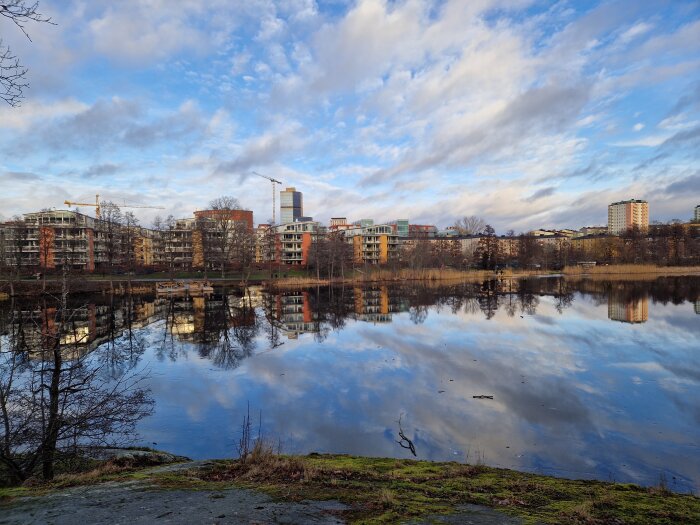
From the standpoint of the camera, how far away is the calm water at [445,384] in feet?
31.3

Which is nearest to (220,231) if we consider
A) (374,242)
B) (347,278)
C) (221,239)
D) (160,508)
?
(221,239)

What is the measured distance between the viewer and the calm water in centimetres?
Answer: 955

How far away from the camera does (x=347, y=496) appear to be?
Result: 5641mm

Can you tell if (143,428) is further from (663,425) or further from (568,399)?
(663,425)

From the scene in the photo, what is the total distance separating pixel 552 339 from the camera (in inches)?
845

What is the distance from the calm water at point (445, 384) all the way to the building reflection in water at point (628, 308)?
1.08ft

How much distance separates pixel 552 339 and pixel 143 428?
60.1 feet

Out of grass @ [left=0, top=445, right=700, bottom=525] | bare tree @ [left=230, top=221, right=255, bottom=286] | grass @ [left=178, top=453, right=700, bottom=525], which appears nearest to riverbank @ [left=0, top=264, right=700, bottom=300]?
bare tree @ [left=230, top=221, right=255, bottom=286]

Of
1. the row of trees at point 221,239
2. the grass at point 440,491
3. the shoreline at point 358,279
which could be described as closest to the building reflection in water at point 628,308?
the grass at point 440,491

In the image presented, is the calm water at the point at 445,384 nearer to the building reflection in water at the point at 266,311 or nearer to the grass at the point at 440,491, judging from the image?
the building reflection in water at the point at 266,311

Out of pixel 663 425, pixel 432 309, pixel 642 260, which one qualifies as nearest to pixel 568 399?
pixel 663 425

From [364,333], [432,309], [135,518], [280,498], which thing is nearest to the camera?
[135,518]

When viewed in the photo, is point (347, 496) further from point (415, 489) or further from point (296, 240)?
point (296, 240)

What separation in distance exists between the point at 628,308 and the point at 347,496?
1305 inches
